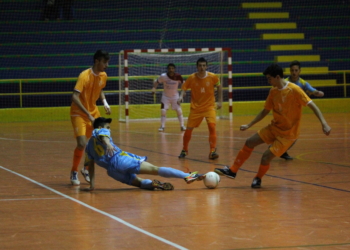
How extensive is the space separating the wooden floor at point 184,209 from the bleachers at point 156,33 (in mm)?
15100

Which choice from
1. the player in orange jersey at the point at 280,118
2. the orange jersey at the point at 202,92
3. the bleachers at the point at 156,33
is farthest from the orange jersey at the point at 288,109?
the bleachers at the point at 156,33

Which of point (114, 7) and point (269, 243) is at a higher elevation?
point (114, 7)

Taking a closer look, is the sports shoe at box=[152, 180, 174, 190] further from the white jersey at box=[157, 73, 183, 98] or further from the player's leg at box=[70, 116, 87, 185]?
the white jersey at box=[157, 73, 183, 98]

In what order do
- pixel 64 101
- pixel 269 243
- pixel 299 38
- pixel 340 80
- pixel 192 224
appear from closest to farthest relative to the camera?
pixel 269 243 → pixel 192 224 → pixel 64 101 → pixel 340 80 → pixel 299 38

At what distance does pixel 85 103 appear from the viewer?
8852 mm

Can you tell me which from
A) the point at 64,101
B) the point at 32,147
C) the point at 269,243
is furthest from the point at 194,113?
the point at 64,101

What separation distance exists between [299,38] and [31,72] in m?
12.5

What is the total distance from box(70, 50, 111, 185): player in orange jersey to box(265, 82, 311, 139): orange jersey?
234cm

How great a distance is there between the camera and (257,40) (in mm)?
29266

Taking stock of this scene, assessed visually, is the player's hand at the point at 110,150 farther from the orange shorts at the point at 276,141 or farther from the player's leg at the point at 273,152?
the orange shorts at the point at 276,141

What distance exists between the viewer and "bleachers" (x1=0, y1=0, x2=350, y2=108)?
87.1 ft

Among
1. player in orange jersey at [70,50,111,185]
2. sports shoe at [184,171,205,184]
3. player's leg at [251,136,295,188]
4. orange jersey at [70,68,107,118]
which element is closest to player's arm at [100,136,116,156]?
player in orange jersey at [70,50,111,185]

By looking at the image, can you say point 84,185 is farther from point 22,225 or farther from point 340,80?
point 340,80

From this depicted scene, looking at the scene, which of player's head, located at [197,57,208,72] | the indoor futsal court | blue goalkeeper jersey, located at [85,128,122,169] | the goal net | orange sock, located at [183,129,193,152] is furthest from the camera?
the goal net
